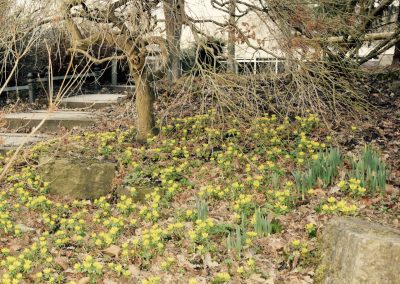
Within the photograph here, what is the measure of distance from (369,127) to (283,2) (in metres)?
2.57

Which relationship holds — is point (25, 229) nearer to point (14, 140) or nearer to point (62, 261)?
point (62, 261)

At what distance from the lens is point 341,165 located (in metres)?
6.00

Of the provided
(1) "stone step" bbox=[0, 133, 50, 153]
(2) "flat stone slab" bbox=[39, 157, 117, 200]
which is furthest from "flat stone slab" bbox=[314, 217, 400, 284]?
(1) "stone step" bbox=[0, 133, 50, 153]

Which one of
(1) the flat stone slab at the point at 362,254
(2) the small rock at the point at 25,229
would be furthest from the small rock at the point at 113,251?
(1) the flat stone slab at the point at 362,254

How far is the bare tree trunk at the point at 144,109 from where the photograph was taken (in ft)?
25.1

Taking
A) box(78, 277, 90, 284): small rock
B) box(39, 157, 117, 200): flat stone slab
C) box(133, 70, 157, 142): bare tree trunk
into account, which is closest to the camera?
box(78, 277, 90, 284): small rock

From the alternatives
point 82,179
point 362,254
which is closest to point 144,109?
point 82,179

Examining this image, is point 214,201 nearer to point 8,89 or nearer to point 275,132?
point 275,132

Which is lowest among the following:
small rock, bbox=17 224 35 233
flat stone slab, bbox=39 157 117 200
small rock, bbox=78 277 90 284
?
small rock, bbox=78 277 90 284

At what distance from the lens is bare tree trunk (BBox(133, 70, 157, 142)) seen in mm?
7656

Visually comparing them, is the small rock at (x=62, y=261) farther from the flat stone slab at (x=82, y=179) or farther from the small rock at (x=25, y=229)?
the flat stone slab at (x=82, y=179)

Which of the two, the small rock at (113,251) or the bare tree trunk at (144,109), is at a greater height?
the bare tree trunk at (144,109)

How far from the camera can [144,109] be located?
775 centimetres

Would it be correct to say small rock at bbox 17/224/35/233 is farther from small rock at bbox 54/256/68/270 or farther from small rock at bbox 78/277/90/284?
small rock at bbox 78/277/90/284
